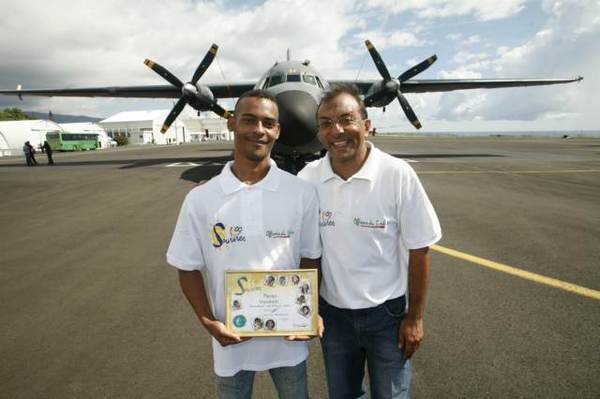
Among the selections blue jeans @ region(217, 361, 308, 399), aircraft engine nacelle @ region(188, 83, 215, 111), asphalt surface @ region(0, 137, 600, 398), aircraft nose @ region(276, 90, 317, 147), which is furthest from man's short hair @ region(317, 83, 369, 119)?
aircraft engine nacelle @ region(188, 83, 215, 111)

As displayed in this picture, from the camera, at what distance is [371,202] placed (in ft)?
7.12

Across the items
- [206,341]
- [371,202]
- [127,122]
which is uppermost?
[127,122]

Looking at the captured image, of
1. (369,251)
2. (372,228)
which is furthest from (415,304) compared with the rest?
(372,228)

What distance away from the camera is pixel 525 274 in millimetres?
5133

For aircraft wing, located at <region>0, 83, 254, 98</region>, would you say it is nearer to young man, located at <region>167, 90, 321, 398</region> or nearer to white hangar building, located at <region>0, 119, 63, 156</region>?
young man, located at <region>167, 90, 321, 398</region>

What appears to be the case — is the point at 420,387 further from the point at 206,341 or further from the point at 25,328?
the point at 25,328

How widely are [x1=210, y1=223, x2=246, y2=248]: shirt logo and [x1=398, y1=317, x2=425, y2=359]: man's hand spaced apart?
1.20 meters

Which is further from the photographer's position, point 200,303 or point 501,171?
point 501,171

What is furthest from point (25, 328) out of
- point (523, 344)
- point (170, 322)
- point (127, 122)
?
point (127, 122)

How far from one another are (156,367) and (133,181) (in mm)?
14314

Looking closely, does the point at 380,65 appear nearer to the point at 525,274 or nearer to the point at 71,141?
the point at 525,274

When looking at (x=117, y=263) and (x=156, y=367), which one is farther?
(x=117, y=263)

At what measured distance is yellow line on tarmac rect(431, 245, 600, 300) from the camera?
4543 mm

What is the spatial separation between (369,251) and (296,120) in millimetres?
7237
